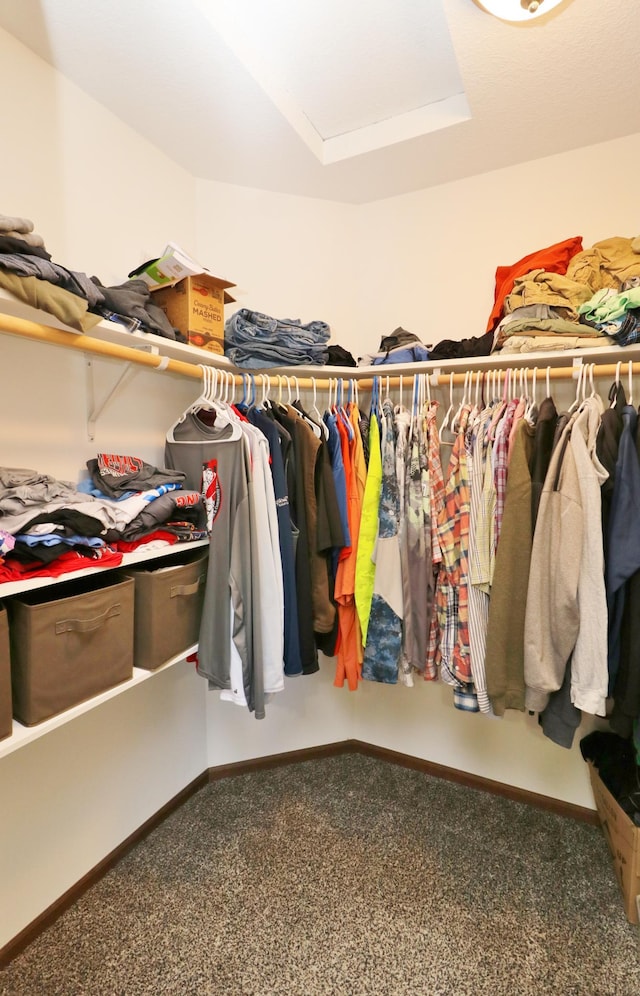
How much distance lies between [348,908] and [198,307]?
80.2 inches

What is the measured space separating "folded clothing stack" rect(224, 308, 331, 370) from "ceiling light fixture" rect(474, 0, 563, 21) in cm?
97

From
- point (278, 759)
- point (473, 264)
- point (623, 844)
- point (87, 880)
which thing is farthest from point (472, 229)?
point (87, 880)

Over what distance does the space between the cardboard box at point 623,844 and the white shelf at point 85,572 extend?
1657 mm

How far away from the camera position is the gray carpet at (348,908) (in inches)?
53.9

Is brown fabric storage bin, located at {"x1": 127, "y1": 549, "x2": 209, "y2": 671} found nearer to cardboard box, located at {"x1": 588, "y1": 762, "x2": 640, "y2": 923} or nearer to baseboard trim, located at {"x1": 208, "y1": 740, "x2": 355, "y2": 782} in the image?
baseboard trim, located at {"x1": 208, "y1": 740, "x2": 355, "y2": 782}

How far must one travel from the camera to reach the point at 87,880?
1632 millimetres

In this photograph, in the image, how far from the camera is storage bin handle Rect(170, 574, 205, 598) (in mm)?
1418

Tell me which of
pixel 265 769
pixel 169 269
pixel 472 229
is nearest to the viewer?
pixel 169 269

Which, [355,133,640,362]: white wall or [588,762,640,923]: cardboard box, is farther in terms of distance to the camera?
[355,133,640,362]: white wall

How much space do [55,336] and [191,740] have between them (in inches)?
67.8

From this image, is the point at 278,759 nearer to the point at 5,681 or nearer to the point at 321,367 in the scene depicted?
the point at 5,681

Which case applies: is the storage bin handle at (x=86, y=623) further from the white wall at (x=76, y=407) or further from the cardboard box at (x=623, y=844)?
the cardboard box at (x=623, y=844)

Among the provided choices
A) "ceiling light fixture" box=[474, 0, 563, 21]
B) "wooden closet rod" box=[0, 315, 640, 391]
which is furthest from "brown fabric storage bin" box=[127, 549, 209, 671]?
"ceiling light fixture" box=[474, 0, 563, 21]

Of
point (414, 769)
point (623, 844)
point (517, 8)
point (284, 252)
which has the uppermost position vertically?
point (517, 8)
